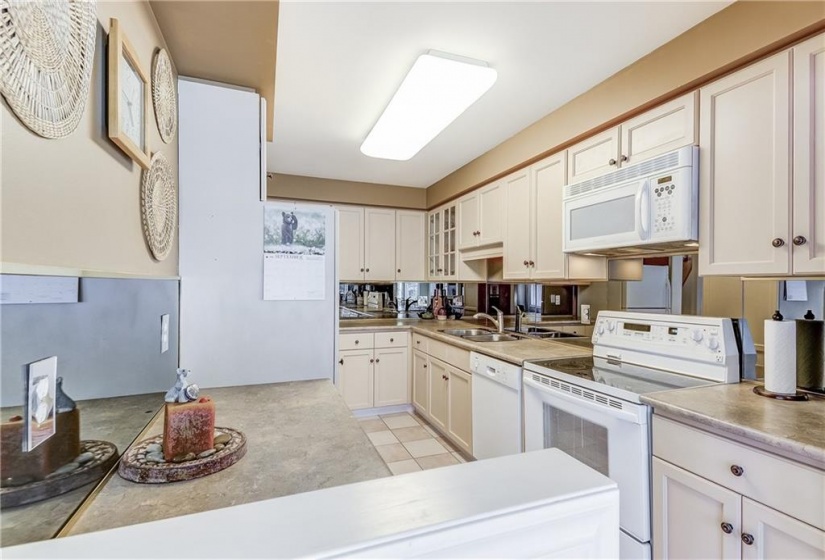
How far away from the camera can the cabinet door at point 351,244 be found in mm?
4145

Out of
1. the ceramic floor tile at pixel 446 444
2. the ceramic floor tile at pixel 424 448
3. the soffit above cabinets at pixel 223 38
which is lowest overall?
the ceramic floor tile at pixel 424 448

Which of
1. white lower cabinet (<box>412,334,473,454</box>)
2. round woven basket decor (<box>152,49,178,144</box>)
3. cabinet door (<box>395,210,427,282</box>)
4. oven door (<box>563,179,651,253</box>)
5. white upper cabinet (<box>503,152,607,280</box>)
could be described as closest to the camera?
round woven basket decor (<box>152,49,178,144</box>)

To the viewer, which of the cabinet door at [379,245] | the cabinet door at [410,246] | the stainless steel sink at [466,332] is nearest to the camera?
the stainless steel sink at [466,332]

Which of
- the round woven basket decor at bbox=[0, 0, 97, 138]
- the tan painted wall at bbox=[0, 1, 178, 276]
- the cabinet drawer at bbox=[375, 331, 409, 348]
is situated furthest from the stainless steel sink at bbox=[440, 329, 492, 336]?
the round woven basket decor at bbox=[0, 0, 97, 138]

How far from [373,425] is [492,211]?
222cm

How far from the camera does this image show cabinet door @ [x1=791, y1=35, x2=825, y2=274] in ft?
4.24

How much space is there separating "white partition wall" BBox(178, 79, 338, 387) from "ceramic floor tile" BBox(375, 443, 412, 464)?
1.36m

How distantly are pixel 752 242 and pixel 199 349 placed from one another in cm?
233

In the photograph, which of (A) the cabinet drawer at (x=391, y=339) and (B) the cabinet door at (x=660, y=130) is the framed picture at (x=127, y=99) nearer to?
(B) the cabinet door at (x=660, y=130)

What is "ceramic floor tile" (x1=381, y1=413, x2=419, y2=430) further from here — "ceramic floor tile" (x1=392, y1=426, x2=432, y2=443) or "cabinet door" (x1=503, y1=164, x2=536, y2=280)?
"cabinet door" (x1=503, y1=164, x2=536, y2=280)

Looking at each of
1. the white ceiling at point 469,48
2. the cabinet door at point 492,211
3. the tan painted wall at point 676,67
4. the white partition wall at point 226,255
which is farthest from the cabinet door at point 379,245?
the white partition wall at point 226,255

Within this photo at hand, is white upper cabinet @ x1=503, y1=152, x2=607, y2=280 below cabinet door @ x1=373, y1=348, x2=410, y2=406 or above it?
above

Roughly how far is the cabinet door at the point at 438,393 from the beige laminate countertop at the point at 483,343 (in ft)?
0.82

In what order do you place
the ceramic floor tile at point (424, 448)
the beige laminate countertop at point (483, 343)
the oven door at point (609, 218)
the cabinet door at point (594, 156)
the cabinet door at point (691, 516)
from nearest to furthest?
the cabinet door at point (691, 516) → the oven door at point (609, 218) → the cabinet door at point (594, 156) → the beige laminate countertop at point (483, 343) → the ceramic floor tile at point (424, 448)
